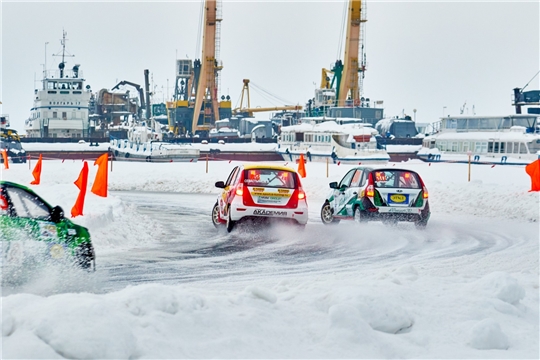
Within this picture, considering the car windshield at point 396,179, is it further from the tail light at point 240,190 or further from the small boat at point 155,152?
the small boat at point 155,152

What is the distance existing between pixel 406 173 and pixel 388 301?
1085 cm

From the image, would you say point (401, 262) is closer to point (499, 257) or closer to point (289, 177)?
point (499, 257)

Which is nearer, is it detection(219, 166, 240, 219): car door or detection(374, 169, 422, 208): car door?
detection(219, 166, 240, 219): car door

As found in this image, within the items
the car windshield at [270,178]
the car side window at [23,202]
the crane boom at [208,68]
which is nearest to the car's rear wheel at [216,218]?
the car windshield at [270,178]

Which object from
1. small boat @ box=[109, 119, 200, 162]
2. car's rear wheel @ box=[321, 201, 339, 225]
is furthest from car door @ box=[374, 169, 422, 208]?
small boat @ box=[109, 119, 200, 162]

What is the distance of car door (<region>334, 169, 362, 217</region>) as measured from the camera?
18.4 m

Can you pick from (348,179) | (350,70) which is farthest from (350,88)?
(348,179)

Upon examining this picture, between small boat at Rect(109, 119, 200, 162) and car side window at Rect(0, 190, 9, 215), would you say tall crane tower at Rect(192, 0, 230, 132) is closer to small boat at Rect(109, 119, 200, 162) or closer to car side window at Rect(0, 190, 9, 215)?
small boat at Rect(109, 119, 200, 162)

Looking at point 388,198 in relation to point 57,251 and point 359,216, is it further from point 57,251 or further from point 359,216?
point 57,251

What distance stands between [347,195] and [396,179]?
47.9 inches

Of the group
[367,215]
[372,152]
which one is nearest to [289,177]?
[367,215]

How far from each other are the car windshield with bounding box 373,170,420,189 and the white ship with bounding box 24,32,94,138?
77.6 metres

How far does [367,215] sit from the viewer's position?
17719 millimetres

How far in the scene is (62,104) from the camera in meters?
91.8
